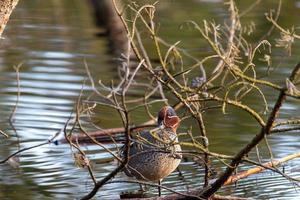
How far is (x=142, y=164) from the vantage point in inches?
265

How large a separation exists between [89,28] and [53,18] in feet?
2.84

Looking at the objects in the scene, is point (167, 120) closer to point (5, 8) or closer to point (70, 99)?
point (5, 8)

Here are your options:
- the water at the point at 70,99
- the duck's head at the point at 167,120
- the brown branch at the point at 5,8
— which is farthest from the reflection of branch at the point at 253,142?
the brown branch at the point at 5,8

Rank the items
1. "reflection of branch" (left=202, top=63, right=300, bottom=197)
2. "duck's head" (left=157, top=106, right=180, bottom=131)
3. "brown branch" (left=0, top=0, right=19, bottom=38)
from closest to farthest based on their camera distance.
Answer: "reflection of branch" (left=202, top=63, right=300, bottom=197) → "brown branch" (left=0, top=0, right=19, bottom=38) → "duck's head" (left=157, top=106, right=180, bottom=131)

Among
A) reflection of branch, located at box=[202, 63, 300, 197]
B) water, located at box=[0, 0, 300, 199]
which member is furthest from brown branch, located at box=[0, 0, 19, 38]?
reflection of branch, located at box=[202, 63, 300, 197]

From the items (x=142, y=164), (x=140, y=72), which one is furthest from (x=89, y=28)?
(x=142, y=164)

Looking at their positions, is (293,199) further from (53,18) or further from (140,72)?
(53,18)

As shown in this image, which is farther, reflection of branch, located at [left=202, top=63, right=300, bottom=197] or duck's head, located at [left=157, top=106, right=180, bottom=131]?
duck's head, located at [left=157, top=106, right=180, bottom=131]

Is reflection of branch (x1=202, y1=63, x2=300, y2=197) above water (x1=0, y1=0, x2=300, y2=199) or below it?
above

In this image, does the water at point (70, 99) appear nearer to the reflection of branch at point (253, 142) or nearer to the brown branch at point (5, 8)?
the reflection of branch at point (253, 142)

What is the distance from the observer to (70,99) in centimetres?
962

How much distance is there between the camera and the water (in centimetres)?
690

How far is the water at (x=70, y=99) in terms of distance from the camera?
690cm

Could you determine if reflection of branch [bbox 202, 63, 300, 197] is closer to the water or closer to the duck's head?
the water
